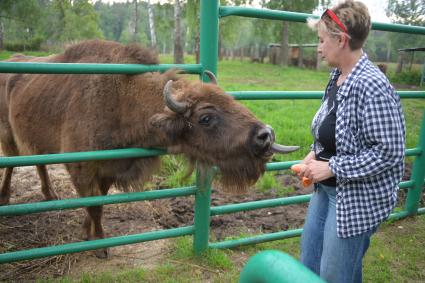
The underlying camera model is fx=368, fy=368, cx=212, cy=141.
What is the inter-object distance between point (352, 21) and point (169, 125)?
1.63 m

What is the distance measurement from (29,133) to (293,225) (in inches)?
136

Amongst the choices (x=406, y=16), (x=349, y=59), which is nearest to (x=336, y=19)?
(x=349, y=59)

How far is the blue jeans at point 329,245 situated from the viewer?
88.0 inches

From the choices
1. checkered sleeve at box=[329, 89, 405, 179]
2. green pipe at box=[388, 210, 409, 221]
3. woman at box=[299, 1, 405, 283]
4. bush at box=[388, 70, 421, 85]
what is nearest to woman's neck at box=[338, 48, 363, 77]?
woman at box=[299, 1, 405, 283]

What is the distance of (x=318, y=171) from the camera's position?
88.5 inches

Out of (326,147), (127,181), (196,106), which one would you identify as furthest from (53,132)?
(326,147)

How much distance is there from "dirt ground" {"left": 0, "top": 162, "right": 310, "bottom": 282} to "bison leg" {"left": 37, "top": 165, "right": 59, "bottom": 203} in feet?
0.69

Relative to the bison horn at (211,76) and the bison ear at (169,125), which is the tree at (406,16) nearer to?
the bison horn at (211,76)

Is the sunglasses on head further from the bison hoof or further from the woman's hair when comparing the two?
the bison hoof

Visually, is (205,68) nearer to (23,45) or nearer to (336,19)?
(336,19)

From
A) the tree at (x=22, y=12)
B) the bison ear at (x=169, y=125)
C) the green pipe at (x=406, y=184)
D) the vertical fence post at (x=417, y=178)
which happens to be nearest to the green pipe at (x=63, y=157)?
the bison ear at (x=169, y=125)

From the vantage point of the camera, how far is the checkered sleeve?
1989 mm

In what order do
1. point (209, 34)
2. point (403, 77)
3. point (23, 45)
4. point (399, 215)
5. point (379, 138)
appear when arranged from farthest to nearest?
point (23, 45) < point (403, 77) < point (399, 215) < point (209, 34) < point (379, 138)

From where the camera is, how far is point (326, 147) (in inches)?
92.9
